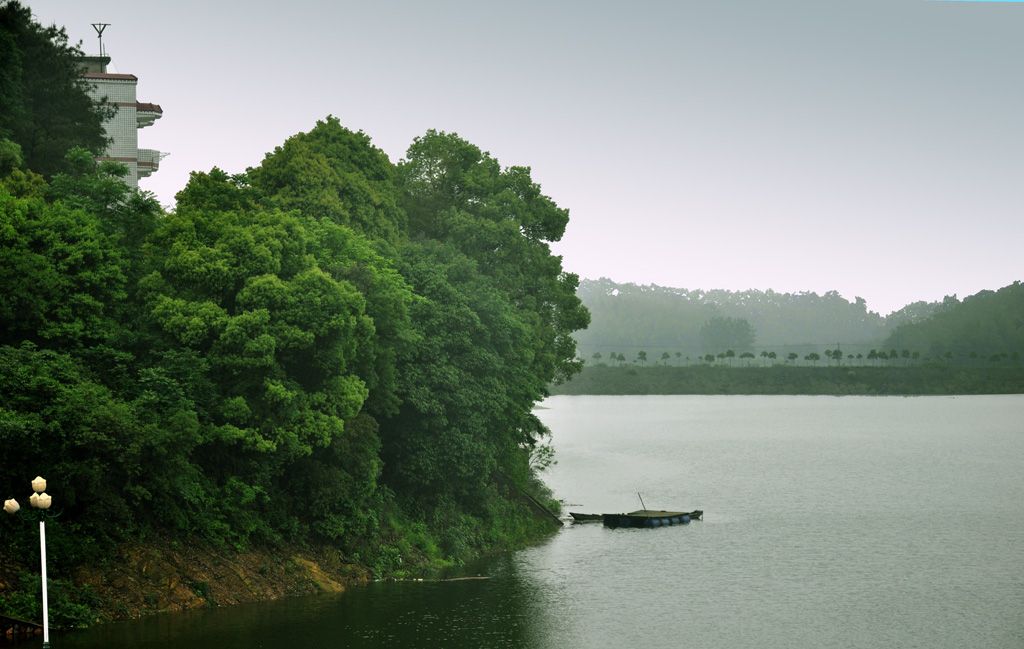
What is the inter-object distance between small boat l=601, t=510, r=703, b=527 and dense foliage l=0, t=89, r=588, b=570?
740cm

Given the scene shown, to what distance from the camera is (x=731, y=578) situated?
4788 cm

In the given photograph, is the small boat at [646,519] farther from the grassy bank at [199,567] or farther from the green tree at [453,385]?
the grassy bank at [199,567]

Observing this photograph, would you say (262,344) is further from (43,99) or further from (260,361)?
(43,99)

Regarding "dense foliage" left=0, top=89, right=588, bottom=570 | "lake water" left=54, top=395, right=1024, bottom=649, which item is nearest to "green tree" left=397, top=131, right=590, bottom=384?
"dense foliage" left=0, top=89, right=588, bottom=570

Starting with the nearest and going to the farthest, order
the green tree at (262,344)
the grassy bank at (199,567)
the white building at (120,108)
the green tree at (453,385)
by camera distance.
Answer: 1. the grassy bank at (199,567)
2. the green tree at (262,344)
3. the green tree at (453,385)
4. the white building at (120,108)

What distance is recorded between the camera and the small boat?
201 ft

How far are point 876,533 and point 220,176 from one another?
40621 mm

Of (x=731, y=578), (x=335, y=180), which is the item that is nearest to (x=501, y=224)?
(x=335, y=180)

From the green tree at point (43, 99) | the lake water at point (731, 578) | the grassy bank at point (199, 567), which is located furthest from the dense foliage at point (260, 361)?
the green tree at point (43, 99)

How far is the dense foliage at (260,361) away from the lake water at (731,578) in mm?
3911

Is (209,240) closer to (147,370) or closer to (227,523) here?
(147,370)

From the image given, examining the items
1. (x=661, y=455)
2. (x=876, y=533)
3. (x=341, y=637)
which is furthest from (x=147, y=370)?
(x=661, y=455)

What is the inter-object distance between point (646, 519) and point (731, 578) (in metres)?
13.5

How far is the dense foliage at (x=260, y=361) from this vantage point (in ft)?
111
